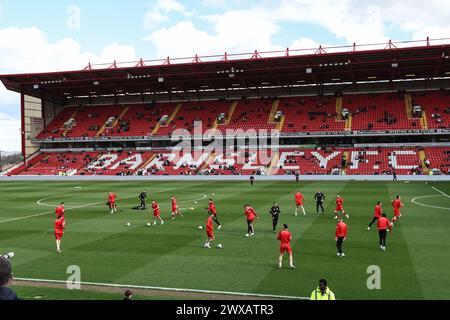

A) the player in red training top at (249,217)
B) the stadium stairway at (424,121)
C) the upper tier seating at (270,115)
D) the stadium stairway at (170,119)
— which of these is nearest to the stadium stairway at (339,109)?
the upper tier seating at (270,115)

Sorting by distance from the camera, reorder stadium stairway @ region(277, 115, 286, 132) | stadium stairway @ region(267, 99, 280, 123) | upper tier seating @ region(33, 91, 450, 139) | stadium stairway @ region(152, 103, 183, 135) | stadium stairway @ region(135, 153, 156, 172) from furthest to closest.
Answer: stadium stairway @ region(152, 103, 183, 135), stadium stairway @ region(267, 99, 280, 123), stadium stairway @ region(277, 115, 286, 132), stadium stairway @ region(135, 153, 156, 172), upper tier seating @ region(33, 91, 450, 139)

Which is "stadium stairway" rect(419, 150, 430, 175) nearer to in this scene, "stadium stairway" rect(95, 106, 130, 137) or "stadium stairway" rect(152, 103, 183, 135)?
"stadium stairway" rect(152, 103, 183, 135)

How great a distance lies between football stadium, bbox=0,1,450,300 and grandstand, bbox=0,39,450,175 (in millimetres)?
323

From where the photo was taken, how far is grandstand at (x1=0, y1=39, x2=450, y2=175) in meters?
61.5

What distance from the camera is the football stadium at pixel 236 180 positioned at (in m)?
14.5

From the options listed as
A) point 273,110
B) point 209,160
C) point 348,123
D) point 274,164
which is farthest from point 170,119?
point 348,123

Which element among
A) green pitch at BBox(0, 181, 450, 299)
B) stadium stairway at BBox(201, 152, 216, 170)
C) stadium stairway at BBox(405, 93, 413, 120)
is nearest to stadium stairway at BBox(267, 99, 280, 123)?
stadium stairway at BBox(201, 152, 216, 170)

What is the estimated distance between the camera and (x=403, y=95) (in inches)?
2800

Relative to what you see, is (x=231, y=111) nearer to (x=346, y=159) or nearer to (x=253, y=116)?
(x=253, y=116)

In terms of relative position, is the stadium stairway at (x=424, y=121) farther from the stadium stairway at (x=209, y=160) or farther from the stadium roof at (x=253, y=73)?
the stadium stairway at (x=209, y=160)

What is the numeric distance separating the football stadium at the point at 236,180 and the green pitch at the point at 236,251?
11 centimetres

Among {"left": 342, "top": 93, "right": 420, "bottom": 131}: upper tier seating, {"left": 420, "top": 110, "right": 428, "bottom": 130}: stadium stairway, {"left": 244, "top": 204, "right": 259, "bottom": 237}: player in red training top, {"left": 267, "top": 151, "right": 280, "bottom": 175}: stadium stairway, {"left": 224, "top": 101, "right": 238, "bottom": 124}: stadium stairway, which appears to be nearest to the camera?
{"left": 244, "top": 204, "right": 259, "bottom": 237}: player in red training top

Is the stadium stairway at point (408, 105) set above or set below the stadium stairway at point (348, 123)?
above
